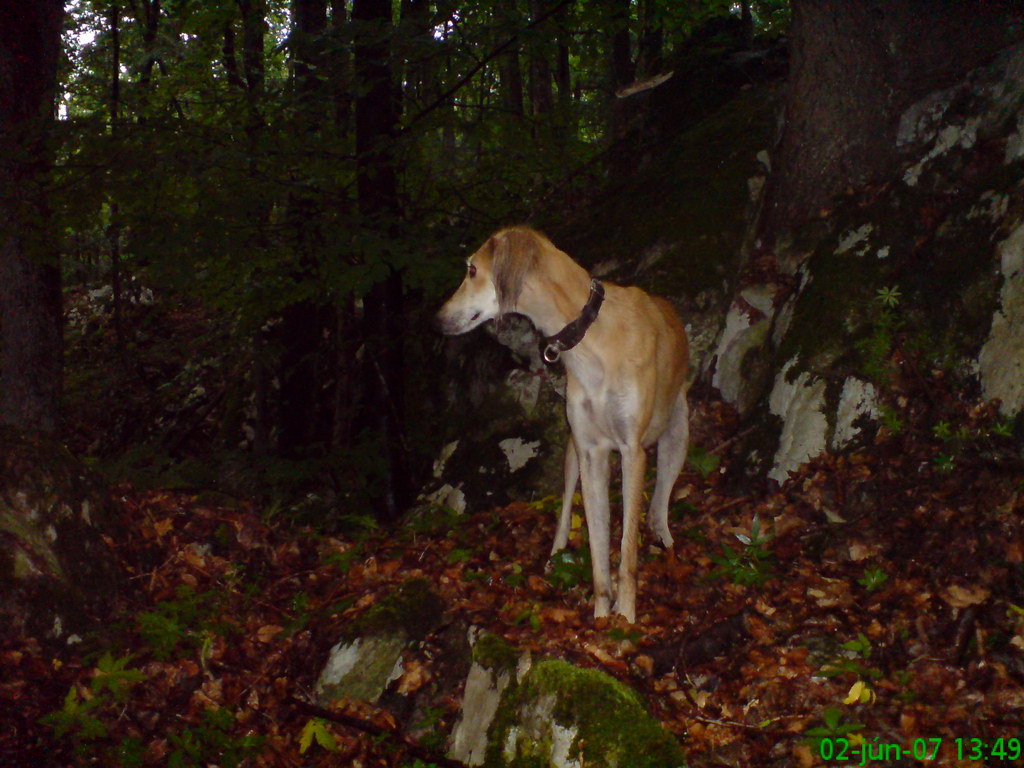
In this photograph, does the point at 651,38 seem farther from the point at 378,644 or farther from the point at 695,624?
the point at 378,644

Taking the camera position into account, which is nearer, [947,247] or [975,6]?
[947,247]

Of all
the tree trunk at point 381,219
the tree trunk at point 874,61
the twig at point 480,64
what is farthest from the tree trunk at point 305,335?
the tree trunk at point 874,61

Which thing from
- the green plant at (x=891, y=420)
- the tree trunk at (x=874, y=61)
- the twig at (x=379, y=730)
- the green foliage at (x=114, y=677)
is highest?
the tree trunk at (x=874, y=61)

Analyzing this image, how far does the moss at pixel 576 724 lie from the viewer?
3648mm

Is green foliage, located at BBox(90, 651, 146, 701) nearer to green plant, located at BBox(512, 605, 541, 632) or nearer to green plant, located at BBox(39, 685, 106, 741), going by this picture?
green plant, located at BBox(39, 685, 106, 741)

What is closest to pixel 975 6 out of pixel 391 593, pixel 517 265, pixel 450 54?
pixel 450 54

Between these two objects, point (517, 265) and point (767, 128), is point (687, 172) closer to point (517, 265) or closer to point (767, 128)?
point (767, 128)

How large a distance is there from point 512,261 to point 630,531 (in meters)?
1.86

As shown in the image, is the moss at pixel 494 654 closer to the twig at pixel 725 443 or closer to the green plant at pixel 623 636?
the green plant at pixel 623 636

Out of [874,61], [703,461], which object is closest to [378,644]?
[703,461]

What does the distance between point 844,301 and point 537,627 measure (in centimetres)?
356

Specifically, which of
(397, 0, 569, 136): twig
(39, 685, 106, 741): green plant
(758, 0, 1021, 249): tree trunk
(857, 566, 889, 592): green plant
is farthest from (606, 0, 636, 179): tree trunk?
(39, 685, 106, 741): green plant

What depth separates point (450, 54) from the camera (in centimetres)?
722

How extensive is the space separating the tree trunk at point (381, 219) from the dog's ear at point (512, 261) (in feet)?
9.09
